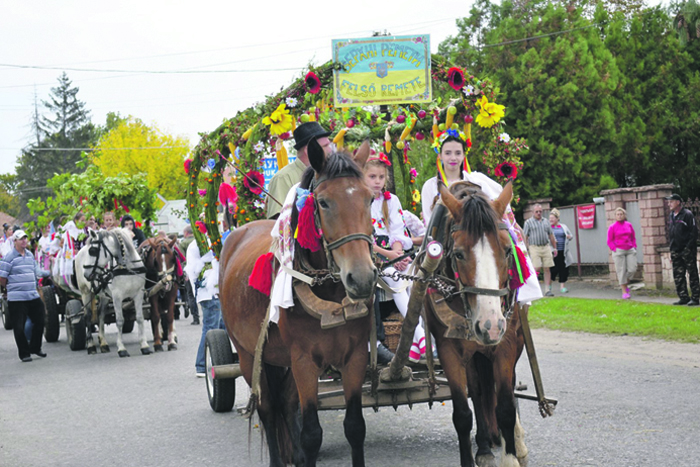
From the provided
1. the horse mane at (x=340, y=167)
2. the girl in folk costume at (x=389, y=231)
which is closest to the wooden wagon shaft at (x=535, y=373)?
the girl in folk costume at (x=389, y=231)

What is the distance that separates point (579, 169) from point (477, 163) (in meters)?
3.05

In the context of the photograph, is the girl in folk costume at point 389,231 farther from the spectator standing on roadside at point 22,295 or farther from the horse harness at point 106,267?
the spectator standing on roadside at point 22,295

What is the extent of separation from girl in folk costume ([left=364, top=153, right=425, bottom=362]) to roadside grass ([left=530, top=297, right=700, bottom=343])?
5.99 metres

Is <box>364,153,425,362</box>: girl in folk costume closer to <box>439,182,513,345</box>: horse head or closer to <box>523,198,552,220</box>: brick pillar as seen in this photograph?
<box>439,182,513,345</box>: horse head

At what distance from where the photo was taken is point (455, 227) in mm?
4598

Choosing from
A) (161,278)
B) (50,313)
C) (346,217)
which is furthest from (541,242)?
(346,217)

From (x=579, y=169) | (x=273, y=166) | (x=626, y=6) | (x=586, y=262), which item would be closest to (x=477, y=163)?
(x=579, y=169)

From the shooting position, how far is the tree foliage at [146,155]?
5856 cm

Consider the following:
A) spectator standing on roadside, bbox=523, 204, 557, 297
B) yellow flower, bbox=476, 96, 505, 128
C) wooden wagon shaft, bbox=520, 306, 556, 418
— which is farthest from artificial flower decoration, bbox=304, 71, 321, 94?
spectator standing on roadside, bbox=523, 204, 557, 297

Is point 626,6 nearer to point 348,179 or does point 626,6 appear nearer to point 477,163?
point 477,163

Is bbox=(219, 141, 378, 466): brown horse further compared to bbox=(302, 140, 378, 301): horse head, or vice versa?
bbox=(219, 141, 378, 466): brown horse

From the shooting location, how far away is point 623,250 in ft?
52.3

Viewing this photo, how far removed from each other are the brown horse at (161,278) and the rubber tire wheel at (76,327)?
1.37 metres

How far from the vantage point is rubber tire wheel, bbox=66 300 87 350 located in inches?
554
